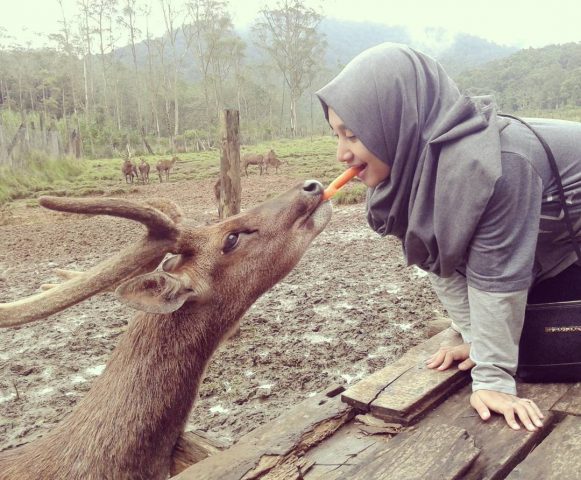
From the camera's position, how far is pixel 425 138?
199 centimetres

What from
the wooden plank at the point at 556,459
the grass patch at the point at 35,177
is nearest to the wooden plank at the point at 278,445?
the wooden plank at the point at 556,459

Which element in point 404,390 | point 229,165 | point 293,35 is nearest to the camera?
point 404,390

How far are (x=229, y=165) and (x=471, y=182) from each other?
10.3 ft

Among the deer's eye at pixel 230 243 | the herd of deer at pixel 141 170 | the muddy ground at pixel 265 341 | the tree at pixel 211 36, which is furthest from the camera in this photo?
the tree at pixel 211 36

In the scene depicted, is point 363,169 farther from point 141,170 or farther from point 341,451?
point 141,170

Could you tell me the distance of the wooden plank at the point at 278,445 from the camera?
6.05ft

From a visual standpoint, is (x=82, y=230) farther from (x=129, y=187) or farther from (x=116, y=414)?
(x=116, y=414)

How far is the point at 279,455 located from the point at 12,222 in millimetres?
10188

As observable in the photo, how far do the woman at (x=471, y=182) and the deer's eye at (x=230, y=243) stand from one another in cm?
54

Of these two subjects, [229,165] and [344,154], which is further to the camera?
[229,165]

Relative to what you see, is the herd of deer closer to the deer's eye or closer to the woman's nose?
the deer's eye

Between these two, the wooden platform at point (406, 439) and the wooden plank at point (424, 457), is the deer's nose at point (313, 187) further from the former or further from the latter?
the wooden plank at point (424, 457)

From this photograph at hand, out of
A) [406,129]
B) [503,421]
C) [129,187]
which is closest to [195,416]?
[503,421]

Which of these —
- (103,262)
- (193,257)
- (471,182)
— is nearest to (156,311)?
(103,262)
